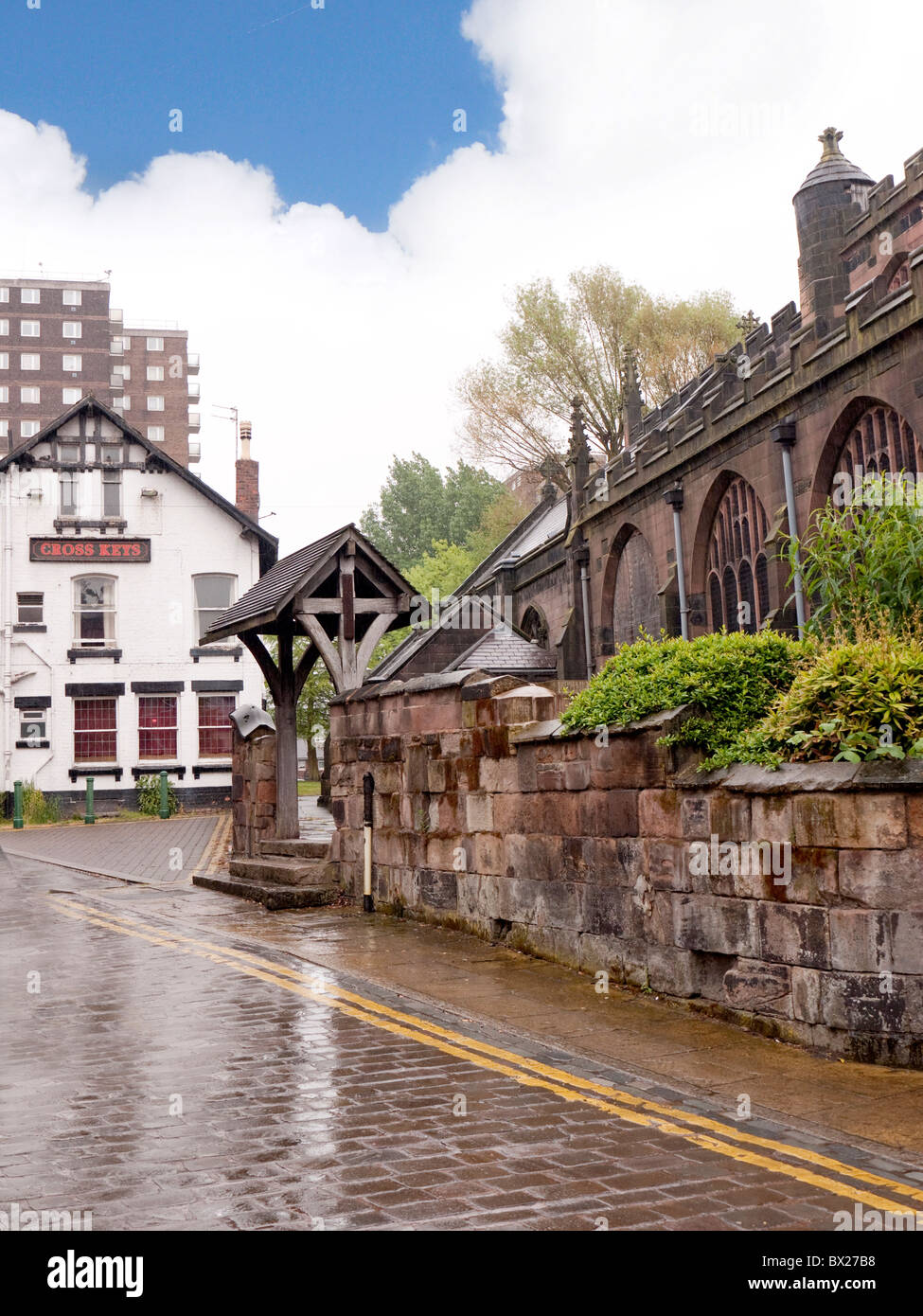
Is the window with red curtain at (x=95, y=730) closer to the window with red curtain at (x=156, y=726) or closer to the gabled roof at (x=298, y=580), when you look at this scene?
the window with red curtain at (x=156, y=726)

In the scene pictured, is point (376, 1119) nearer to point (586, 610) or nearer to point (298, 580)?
point (298, 580)

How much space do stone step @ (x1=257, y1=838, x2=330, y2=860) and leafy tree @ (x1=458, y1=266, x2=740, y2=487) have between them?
32075 mm

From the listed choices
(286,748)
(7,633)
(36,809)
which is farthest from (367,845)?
(7,633)

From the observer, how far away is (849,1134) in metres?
5.35

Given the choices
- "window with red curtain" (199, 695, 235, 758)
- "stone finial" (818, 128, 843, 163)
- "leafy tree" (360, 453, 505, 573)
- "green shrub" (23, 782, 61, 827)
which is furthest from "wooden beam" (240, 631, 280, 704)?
"leafy tree" (360, 453, 505, 573)

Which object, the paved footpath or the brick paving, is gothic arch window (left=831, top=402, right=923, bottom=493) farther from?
the brick paving

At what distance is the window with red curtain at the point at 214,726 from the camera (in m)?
37.0

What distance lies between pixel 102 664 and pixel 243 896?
912 inches

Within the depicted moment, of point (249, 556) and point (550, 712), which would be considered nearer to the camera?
point (550, 712)

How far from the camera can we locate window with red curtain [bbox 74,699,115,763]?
36.4 meters

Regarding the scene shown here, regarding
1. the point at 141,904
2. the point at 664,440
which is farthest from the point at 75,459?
the point at 141,904
